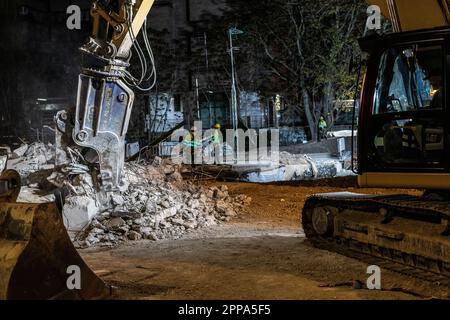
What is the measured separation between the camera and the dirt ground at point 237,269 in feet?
14.5

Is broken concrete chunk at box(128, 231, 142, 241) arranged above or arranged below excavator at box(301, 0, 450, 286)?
below

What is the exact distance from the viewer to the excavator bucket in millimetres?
3594

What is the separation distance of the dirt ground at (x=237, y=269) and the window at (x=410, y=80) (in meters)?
1.67

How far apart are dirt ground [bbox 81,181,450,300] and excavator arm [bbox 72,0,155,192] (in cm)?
177

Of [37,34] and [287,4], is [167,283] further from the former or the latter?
[37,34]

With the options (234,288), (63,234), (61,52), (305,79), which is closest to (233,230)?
(234,288)

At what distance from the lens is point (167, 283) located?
482 centimetres

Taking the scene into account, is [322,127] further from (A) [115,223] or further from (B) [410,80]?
(B) [410,80]

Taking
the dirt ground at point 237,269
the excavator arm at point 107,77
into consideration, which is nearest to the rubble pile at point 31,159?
the excavator arm at point 107,77

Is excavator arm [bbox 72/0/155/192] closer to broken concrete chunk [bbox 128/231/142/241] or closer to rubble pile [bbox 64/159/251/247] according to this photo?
rubble pile [bbox 64/159/251/247]

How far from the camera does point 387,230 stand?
507 cm

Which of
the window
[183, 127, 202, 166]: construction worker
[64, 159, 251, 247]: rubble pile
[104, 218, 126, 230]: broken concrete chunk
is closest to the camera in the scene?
the window

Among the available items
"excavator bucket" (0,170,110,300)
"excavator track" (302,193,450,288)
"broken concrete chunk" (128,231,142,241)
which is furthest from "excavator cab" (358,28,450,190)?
"broken concrete chunk" (128,231,142,241)

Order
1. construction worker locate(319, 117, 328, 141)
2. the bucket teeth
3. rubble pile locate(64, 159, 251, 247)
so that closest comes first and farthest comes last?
the bucket teeth, rubble pile locate(64, 159, 251, 247), construction worker locate(319, 117, 328, 141)
